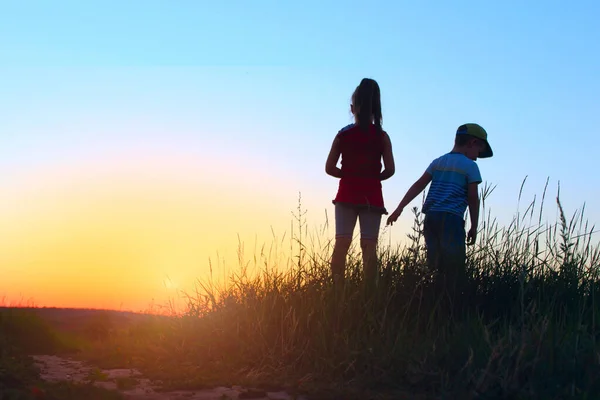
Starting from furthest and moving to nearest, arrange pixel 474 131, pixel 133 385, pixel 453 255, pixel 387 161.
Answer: pixel 474 131 → pixel 387 161 → pixel 453 255 → pixel 133 385

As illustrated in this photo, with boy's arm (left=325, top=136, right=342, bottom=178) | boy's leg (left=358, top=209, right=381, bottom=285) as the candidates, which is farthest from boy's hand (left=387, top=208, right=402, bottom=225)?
boy's arm (left=325, top=136, right=342, bottom=178)

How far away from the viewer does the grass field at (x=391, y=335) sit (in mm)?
3475

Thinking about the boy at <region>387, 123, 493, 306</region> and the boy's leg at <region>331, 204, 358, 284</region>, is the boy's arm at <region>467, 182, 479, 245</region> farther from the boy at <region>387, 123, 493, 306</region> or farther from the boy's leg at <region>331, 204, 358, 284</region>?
the boy's leg at <region>331, 204, 358, 284</region>

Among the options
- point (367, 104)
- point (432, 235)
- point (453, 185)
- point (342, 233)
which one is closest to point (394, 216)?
point (432, 235)

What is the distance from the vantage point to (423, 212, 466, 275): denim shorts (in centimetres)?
517

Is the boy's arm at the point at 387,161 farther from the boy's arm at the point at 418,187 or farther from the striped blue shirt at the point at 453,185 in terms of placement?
the striped blue shirt at the point at 453,185

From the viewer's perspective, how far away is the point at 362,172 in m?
5.50

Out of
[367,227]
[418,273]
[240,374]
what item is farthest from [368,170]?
[240,374]

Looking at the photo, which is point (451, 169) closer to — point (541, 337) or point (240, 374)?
point (541, 337)

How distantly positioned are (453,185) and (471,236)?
19.1 inches

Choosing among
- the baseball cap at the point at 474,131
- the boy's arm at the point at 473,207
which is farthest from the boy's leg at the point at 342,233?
the baseball cap at the point at 474,131

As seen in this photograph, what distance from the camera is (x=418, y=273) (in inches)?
199

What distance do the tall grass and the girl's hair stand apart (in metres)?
1.12

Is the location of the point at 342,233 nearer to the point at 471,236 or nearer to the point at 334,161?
the point at 334,161
